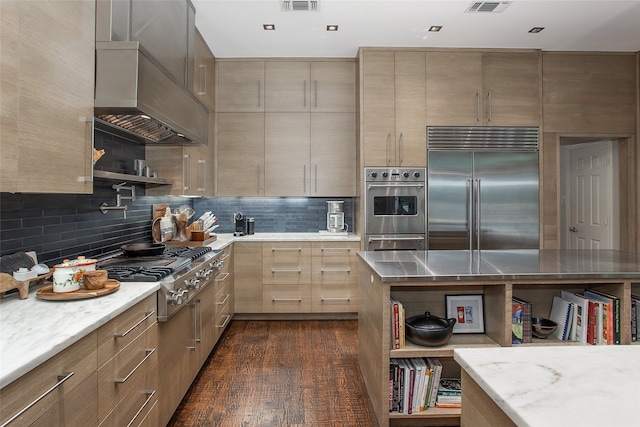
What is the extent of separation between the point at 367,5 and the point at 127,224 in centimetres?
264

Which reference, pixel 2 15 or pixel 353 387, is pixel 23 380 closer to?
pixel 2 15

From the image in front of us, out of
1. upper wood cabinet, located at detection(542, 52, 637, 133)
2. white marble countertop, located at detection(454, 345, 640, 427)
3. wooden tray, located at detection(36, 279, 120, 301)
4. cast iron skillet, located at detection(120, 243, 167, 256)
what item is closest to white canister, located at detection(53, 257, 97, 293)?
wooden tray, located at detection(36, 279, 120, 301)

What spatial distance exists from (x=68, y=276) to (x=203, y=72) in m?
2.79

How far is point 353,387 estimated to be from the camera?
8.71 ft

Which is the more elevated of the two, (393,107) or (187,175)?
(393,107)

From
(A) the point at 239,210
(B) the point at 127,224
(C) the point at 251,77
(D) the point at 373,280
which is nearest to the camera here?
(D) the point at 373,280

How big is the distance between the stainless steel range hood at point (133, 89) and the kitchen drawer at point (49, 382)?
3.60ft

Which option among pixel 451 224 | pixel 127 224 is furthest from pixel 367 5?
pixel 127 224

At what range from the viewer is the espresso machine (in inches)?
175

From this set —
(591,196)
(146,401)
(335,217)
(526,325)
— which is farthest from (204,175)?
(591,196)

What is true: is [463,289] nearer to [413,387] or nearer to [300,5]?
[413,387]

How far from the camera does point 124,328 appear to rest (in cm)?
154

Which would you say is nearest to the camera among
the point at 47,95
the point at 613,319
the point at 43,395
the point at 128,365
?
the point at 43,395

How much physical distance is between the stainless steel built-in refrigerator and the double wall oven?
105mm
